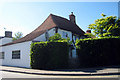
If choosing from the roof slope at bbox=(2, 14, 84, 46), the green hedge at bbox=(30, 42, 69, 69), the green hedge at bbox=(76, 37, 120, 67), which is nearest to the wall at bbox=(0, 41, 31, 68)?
the roof slope at bbox=(2, 14, 84, 46)

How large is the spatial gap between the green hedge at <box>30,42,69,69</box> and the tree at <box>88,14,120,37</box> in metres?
9.34

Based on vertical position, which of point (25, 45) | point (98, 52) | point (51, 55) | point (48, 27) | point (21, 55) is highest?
point (48, 27)

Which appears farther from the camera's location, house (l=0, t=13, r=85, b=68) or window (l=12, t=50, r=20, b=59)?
window (l=12, t=50, r=20, b=59)

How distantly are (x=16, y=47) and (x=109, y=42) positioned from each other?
1350 cm

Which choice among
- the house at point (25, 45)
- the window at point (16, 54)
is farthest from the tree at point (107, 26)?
the window at point (16, 54)

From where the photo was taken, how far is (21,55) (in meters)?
18.0

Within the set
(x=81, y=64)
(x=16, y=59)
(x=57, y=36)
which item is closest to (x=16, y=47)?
(x=16, y=59)

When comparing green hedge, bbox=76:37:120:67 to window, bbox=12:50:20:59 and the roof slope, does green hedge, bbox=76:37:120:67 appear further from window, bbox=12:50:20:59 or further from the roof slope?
window, bbox=12:50:20:59

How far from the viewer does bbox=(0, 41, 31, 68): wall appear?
1680 cm

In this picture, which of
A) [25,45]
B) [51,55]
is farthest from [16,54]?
[51,55]

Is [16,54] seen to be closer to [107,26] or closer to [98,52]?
[98,52]

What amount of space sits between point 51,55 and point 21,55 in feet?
22.1

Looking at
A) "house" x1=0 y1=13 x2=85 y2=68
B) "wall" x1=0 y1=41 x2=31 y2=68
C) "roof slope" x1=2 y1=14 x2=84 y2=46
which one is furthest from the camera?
"roof slope" x1=2 y1=14 x2=84 y2=46

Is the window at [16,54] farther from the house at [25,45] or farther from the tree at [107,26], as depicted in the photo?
the tree at [107,26]
